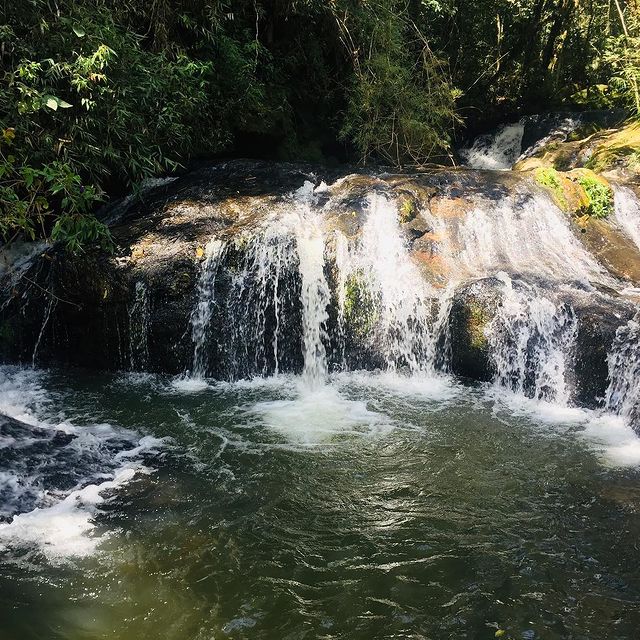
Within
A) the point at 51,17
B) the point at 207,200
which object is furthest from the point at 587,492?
the point at 51,17

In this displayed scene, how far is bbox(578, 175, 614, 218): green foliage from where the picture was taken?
870cm

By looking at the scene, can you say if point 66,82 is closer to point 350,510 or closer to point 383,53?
point 350,510

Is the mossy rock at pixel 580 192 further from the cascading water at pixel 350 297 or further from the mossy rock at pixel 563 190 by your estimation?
the cascading water at pixel 350 297

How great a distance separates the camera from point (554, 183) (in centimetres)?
891

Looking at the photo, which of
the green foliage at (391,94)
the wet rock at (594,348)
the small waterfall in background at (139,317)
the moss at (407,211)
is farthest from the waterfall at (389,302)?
the green foliage at (391,94)

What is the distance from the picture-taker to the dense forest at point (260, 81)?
20.0ft

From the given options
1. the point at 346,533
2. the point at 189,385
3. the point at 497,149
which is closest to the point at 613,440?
the point at 346,533

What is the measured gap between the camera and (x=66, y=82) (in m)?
6.67

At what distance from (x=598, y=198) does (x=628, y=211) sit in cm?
44

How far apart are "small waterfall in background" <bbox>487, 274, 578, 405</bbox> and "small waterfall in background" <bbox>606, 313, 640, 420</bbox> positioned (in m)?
0.45

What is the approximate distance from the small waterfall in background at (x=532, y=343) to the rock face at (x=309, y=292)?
0.05 ft

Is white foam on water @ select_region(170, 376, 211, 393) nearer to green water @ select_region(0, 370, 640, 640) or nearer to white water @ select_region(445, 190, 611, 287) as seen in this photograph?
green water @ select_region(0, 370, 640, 640)

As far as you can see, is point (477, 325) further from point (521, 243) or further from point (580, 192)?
point (580, 192)

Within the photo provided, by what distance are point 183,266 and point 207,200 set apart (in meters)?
1.48
